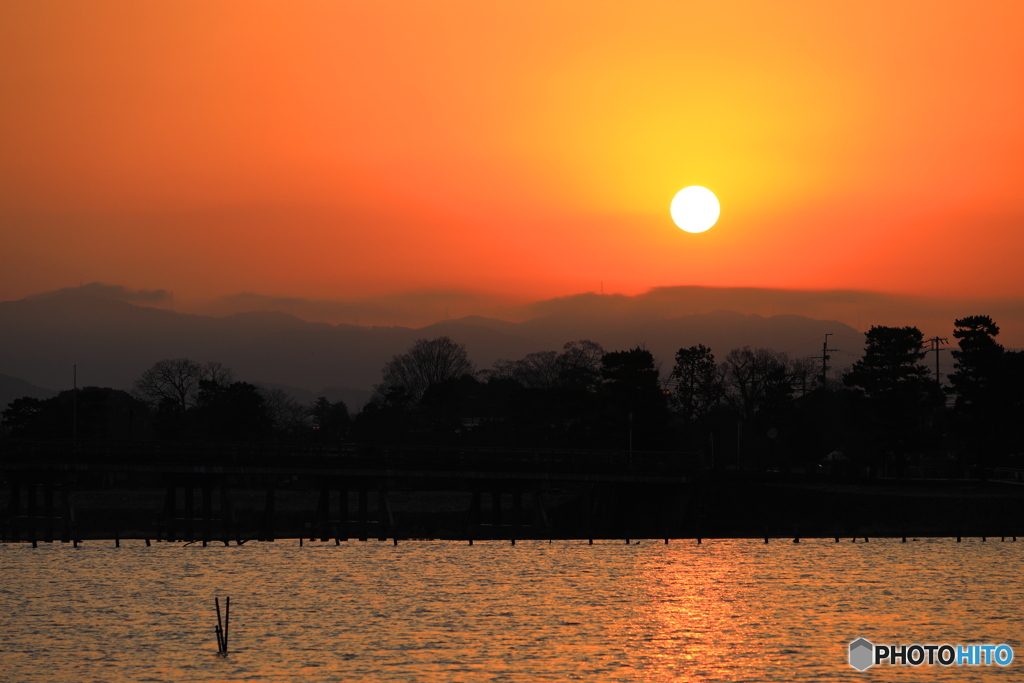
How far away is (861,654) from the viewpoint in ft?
146

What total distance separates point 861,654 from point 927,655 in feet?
8.52

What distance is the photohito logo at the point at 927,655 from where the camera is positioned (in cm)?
4322

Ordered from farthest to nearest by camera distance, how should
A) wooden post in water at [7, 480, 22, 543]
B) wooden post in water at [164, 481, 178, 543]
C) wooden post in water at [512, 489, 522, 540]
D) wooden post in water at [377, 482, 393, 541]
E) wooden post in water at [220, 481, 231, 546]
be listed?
1. wooden post in water at [512, 489, 522, 540]
2. wooden post in water at [377, 482, 393, 541]
3. wooden post in water at [164, 481, 178, 543]
4. wooden post in water at [7, 480, 22, 543]
5. wooden post in water at [220, 481, 231, 546]

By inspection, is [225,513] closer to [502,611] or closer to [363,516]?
[363,516]

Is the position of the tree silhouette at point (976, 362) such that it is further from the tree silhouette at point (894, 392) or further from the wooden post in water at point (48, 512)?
the wooden post in water at point (48, 512)

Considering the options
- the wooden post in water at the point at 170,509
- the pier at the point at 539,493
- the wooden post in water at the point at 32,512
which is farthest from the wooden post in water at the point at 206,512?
the wooden post in water at the point at 32,512

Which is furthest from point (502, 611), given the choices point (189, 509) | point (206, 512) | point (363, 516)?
point (189, 509)

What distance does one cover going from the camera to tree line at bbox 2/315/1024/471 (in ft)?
352

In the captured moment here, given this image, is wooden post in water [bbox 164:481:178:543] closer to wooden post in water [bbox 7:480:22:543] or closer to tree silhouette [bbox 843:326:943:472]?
wooden post in water [bbox 7:480:22:543]

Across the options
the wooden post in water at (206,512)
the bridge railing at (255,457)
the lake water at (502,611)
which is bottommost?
the lake water at (502,611)

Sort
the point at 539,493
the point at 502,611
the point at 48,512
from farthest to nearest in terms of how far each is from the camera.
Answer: the point at 48,512, the point at 539,493, the point at 502,611

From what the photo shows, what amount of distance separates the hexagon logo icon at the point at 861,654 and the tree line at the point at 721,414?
56.3m

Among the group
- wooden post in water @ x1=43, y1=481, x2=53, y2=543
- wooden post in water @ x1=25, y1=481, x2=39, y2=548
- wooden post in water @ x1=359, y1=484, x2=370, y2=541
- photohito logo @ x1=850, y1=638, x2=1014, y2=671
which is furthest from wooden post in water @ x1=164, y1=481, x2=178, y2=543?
photohito logo @ x1=850, y1=638, x2=1014, y2=671

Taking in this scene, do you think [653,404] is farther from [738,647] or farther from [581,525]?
[738,647]
